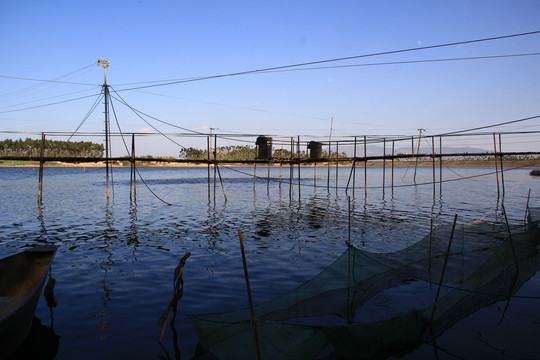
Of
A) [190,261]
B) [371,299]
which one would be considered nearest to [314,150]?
[190,261]

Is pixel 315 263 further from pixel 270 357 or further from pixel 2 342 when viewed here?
pixel 2 342

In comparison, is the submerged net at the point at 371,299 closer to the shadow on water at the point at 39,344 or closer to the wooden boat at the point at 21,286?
the shadow on water at the point at 39,344

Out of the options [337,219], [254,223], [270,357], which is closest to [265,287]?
[270,357]

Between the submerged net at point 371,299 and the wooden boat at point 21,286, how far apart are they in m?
3.02

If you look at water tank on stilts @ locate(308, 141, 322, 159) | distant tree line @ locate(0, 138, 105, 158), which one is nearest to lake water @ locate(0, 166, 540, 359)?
water tank on stilts @ locate(308, 141, 322, 159)

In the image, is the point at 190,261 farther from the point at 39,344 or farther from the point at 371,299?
the point at 371,299

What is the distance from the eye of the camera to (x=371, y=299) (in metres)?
7.53

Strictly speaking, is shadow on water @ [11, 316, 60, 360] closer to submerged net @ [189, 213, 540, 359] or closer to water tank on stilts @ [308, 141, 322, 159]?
submerged net @ [189, 213, 540, 359]

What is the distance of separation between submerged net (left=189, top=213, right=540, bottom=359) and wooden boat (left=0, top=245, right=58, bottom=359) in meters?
3.02

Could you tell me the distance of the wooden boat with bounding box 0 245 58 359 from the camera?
212 inches

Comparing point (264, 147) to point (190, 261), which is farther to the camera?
point (264, 147)

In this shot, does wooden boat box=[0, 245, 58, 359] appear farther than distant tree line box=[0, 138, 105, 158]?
No

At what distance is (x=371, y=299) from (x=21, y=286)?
7914 millimetres

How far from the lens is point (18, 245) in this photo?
40.5 feet
